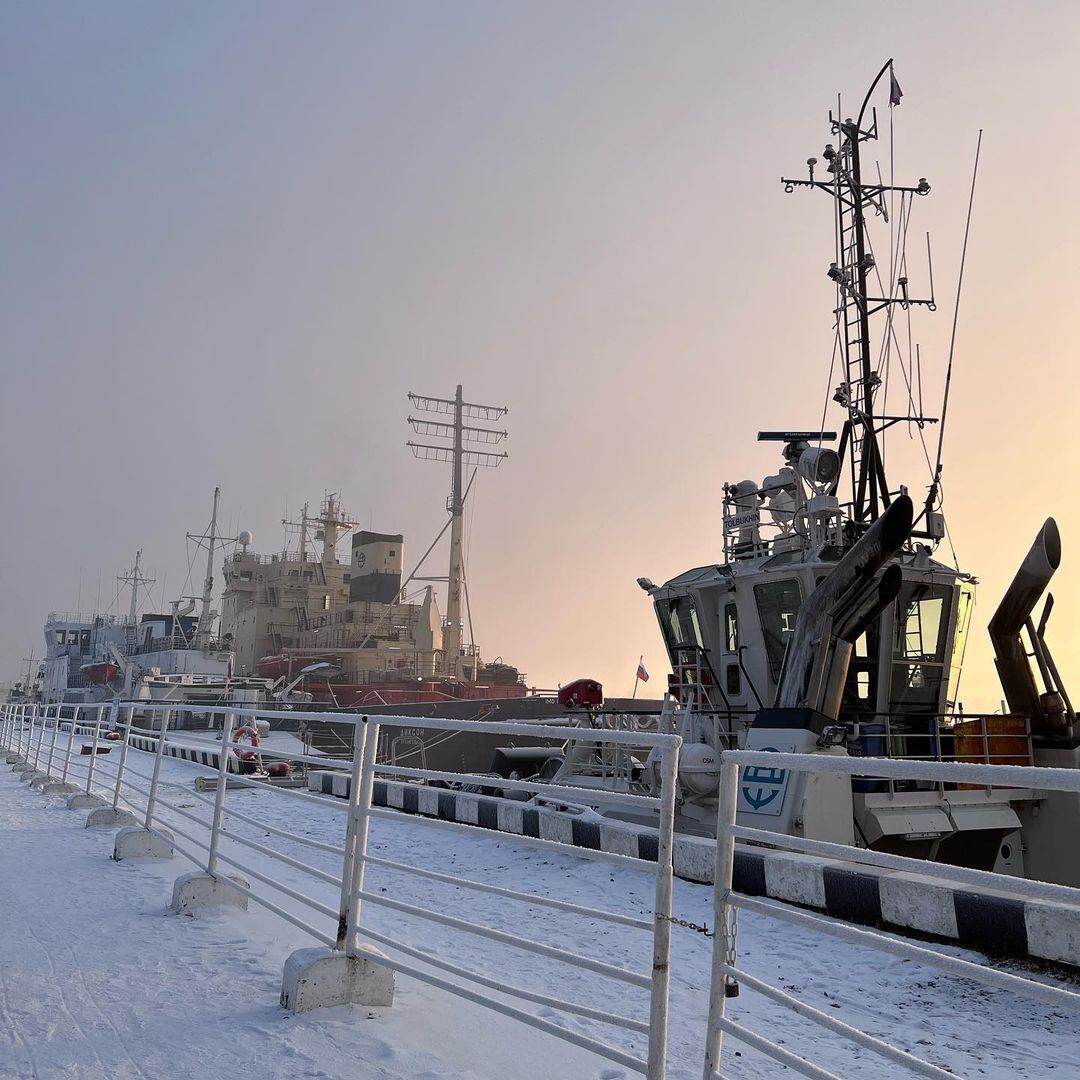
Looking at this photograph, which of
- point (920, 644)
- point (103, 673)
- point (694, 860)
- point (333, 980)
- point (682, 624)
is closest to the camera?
point (333, 980)

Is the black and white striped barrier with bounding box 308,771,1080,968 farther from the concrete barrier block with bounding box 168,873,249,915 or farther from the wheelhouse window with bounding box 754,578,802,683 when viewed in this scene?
the wheelhouse window with bounding box 754,578,802,683

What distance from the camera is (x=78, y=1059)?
126 inches

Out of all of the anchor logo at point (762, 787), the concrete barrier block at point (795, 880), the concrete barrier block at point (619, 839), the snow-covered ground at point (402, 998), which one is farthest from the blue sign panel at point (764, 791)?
the snow-covered ground at point (402, 998)

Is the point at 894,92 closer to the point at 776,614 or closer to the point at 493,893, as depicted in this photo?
the point at 776,614

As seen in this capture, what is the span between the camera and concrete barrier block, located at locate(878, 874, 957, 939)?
20.4ft

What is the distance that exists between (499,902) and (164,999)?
3.50 metres

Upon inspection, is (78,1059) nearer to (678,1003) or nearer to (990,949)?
(678,1003)

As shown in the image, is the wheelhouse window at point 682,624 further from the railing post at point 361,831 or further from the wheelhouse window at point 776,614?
the railing post at point 361,831

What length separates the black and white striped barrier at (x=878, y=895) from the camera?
5.62m

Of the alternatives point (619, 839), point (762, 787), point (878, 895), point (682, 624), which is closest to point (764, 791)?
point (762, 787)

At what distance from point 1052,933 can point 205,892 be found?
17.0ft

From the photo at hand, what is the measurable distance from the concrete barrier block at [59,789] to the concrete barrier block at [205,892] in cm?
782

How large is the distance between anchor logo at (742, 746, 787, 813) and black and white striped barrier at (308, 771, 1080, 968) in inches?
31.8

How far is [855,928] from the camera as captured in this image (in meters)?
2.32
